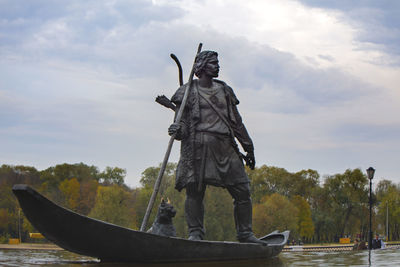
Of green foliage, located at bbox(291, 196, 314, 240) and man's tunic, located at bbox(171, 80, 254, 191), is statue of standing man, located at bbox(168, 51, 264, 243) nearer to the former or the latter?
man's tunic, located at bbox(171, 80, 254, 191)

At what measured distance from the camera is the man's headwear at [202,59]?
8.53 m

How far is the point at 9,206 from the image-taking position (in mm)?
55562

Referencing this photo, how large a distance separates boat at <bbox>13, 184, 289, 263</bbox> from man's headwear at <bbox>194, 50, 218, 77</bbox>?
109 inches

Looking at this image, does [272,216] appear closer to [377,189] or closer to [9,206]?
[9,206]

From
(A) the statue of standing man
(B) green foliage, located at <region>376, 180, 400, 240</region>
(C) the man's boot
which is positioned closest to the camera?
(A) the statue of standing man

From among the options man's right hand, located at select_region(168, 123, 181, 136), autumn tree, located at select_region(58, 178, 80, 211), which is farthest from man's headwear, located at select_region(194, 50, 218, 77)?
autumn tree, located at select_region(58, 178, 80, 211)

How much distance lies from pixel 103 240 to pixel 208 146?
250cm

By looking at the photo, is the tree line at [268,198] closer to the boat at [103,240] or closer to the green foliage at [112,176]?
the green foliage at [112,176]

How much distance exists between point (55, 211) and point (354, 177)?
62952 mm

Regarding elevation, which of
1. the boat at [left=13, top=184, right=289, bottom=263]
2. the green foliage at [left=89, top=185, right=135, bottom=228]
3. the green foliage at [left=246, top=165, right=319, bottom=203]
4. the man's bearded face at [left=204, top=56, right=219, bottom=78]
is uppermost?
the green foliage at [left=246, top=165, right=319, bottom=203]

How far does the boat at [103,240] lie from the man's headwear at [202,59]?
9.06ft

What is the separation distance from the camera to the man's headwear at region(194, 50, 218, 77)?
8.53m

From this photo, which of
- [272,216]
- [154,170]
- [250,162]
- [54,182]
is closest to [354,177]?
[272,216]

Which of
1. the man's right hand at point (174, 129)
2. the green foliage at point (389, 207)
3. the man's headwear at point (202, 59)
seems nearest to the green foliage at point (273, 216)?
the green foliage at point (389, 207)
